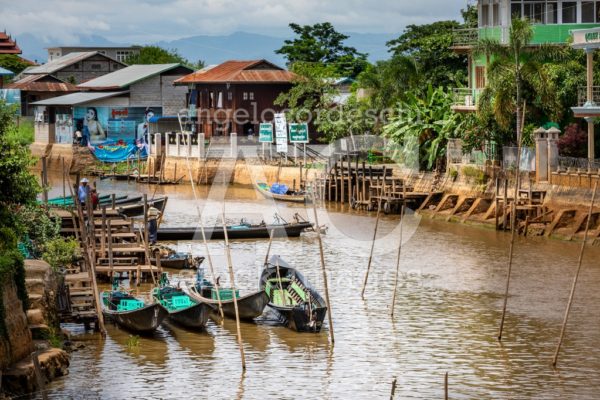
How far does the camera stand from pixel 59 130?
3526 inches

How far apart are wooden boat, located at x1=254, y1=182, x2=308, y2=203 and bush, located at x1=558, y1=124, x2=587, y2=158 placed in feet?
46.4

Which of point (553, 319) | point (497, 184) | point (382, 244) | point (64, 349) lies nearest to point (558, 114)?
point (497, 184)

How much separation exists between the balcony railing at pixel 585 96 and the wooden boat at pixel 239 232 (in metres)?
11.7

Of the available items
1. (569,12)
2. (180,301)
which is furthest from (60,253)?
(569,12)

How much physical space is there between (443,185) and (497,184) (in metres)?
8.75

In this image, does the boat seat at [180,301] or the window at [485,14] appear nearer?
the boat seat at [180,301]

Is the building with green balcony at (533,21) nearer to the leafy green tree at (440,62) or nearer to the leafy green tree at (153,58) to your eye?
the leafy green tree at (440,62)

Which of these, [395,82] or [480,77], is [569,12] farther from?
[395,82]

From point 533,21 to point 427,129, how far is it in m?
7.47

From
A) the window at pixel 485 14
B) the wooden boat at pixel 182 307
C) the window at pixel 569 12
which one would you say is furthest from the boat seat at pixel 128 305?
the window at pixel 485 14

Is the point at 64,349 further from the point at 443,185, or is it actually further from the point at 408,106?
the point at 408,106

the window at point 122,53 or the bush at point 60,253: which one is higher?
the window at point 122,53

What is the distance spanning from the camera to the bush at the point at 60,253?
109 feet

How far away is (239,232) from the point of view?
47688mm
